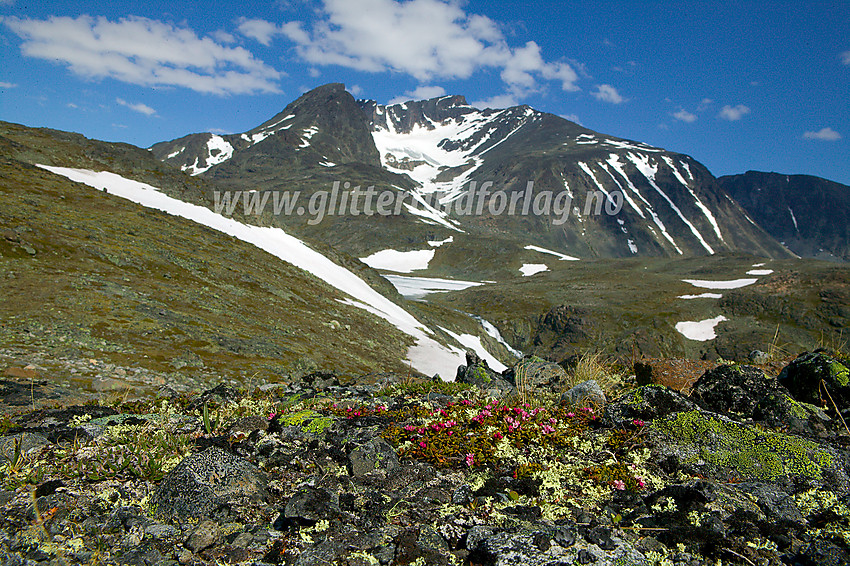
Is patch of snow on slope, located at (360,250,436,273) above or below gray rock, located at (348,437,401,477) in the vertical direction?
below

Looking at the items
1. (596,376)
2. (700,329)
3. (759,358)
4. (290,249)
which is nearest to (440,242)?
(700,329)

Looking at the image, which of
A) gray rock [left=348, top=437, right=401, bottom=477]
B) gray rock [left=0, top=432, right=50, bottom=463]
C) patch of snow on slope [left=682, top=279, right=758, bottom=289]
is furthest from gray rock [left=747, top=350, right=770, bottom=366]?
patch of snow on slope [left=682, top=279, right=758, bottom=289]

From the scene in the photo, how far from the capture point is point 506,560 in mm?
3465

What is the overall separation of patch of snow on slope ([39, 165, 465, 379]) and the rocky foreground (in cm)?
1703

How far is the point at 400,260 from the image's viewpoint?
154 m

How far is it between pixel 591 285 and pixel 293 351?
106 meters

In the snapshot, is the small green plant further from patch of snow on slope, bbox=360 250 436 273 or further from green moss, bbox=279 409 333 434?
patch of snow on slope, bbox=360 250 436 273

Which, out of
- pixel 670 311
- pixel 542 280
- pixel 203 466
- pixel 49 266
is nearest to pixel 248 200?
pixel 49 266

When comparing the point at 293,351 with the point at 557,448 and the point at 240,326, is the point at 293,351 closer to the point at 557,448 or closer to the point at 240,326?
the point at 240,326

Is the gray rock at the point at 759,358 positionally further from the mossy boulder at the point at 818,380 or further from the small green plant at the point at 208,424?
the small green plant at the point at 208,424

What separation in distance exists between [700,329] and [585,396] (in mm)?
75886

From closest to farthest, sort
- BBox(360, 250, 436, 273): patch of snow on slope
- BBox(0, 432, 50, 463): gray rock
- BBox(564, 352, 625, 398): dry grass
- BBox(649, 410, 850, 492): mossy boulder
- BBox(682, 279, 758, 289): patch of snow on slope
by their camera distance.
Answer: BBox(649, 410, 850, 492): mossy boulder < BBox(0, 432, 50, 463): gray rock < BBox(564, 352, 625, 398): dry grass < BBox(682, 279, 758, 289): patch of snow on slope < BBox(360, 250, 436, 273): patch of snow on slope

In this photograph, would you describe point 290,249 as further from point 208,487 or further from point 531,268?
point 531,268

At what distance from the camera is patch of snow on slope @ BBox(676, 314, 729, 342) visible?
68375 millimetres
